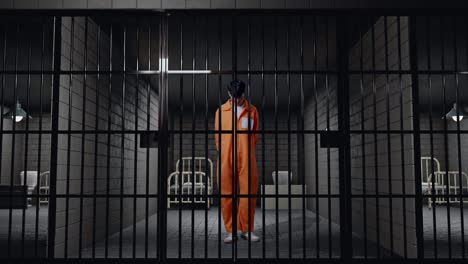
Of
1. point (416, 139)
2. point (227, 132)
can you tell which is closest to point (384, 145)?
point (416, 139)

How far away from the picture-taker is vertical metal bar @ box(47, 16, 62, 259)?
10.4 feet

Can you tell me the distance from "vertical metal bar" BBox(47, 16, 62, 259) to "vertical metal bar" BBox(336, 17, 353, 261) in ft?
7.31

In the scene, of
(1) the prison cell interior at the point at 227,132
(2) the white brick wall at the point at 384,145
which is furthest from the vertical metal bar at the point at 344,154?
(2) the white brick wall at the point at 384,145

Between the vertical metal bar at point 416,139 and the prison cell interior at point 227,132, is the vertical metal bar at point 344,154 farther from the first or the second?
the vertical metal bar at point 416,139

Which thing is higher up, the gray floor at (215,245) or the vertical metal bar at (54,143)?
the vertical metal bar at (54,143)

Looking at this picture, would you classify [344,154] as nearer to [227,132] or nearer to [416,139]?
[416,139]

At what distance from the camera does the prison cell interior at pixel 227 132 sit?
3160 mm

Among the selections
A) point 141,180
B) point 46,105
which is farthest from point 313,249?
point 46,105

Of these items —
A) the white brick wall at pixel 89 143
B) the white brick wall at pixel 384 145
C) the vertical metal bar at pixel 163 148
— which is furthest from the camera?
the white brick wall at pixel 89 143

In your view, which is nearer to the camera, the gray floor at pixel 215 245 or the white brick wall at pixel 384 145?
the white brick wall at pixel 384 145

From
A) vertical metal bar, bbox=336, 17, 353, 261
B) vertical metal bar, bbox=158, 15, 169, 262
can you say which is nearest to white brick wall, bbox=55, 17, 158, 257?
vertical metal bar, bbox=158, 15, 169, 262

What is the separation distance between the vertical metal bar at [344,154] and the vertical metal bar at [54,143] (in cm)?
223

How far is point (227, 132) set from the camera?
10.8 ft

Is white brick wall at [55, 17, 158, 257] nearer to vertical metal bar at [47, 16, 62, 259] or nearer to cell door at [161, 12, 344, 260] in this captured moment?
vertical metal bar at [47, 16, 62, 259]
